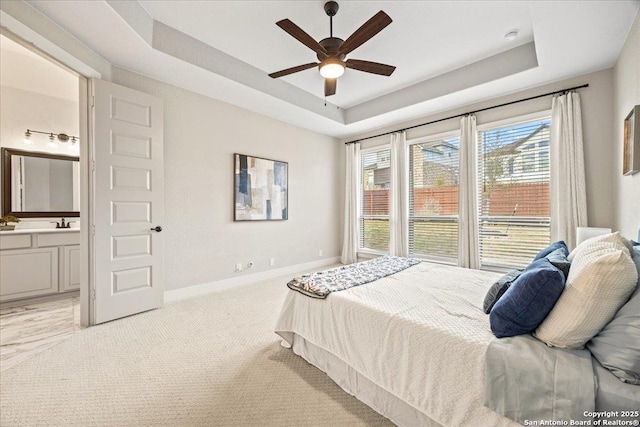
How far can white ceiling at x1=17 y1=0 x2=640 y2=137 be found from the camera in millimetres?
2277

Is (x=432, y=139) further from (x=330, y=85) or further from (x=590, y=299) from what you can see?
(x=590, y=299)

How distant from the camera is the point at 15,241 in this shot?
316 centimetres

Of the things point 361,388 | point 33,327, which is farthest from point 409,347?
point 33,327

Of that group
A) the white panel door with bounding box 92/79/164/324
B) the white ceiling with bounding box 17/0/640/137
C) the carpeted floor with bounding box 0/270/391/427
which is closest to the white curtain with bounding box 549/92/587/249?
the white ceiling with bounding box 17/0/640/137

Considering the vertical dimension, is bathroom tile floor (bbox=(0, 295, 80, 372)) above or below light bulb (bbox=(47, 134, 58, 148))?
below

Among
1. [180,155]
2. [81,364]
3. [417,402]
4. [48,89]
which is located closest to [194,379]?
[81,364]

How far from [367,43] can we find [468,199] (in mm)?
2537

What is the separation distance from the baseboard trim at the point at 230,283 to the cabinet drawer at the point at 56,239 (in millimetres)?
1528

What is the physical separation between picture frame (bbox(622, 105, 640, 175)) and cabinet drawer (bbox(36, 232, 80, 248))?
5957mm

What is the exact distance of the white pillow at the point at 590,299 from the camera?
108 centimetres

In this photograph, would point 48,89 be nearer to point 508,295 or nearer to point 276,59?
point 276,59

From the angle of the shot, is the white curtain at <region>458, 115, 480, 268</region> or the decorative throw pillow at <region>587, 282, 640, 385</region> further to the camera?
the white curtain at <region>458, 115, 480, 268</region>

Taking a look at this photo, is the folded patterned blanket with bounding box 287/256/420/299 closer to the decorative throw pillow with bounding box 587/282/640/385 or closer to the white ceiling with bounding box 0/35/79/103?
the decorative throw pillow with bounding box 587/282/640/385

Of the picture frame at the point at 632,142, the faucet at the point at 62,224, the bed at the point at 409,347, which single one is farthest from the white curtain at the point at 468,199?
the faucet at the point at 62,224
